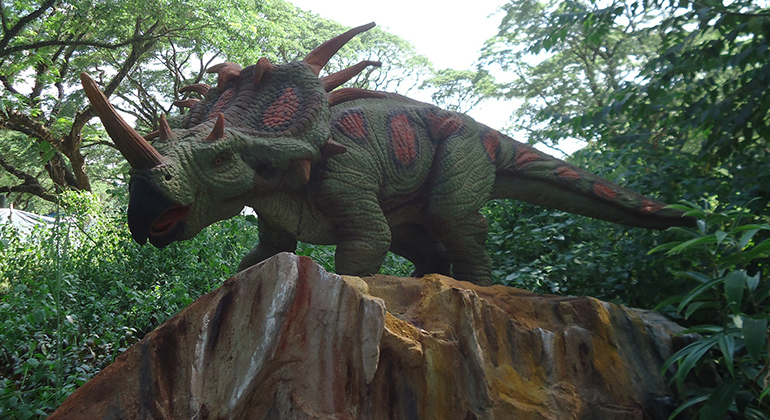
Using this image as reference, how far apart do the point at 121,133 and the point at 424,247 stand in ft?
6.97

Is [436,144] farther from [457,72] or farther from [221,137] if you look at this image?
A: [457,72]

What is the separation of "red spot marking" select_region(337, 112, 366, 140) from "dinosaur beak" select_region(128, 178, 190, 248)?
0.96 metres

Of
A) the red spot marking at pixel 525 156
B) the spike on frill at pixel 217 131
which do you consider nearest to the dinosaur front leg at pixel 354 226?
the spike on frill at pixel 217 131

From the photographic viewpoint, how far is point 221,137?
2.34m

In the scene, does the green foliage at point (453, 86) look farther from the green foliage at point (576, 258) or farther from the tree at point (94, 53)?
the green foliage at point (576, 258)

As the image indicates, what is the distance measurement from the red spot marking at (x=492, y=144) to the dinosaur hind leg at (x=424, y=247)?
25.0 inches

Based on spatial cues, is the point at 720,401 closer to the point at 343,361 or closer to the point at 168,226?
the point at 343,361

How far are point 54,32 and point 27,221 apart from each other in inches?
153

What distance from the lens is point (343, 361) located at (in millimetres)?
1714

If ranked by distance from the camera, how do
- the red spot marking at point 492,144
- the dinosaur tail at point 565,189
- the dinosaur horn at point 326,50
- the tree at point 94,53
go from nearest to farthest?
the dinosaur horn at point 326,50 < the red spot marking at point 492,144 < the dinosaur tail at point 565,189 < the tree at point 94,53

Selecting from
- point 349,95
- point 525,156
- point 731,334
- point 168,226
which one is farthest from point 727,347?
point 168,226

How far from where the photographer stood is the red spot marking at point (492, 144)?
3350mm

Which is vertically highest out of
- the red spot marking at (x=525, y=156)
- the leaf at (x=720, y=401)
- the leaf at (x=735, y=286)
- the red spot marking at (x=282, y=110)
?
the red spot marking at (x=525, y=156)

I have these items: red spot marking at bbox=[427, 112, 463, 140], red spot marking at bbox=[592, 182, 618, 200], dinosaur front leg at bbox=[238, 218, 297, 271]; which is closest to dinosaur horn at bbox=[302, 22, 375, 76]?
red spot marking at bbox=[427, 112, 463, 140]
